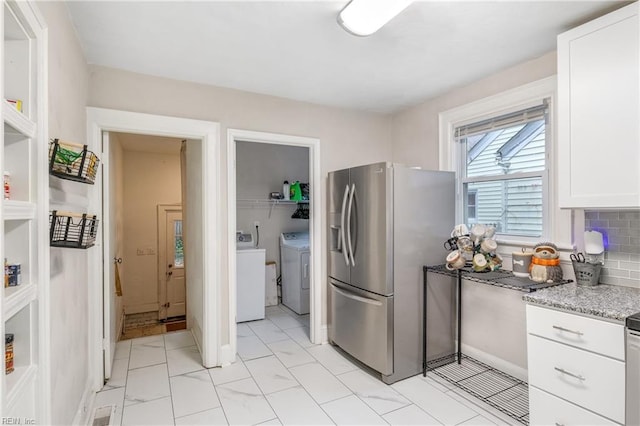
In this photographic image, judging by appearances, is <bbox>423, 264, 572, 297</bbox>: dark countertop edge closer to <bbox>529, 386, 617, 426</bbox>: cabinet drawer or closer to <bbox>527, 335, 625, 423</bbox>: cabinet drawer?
<bbox>527, 335, 625, 423</bbox>: cabinet drawer

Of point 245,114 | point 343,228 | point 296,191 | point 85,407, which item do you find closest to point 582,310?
point 343,228

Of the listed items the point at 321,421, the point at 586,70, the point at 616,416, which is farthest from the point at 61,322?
the point at 586,70

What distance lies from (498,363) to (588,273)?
3.56ft

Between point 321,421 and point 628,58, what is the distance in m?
2.69

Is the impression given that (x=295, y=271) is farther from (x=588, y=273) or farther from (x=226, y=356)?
(x=588, y=273)

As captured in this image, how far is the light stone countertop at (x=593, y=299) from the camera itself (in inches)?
60.5

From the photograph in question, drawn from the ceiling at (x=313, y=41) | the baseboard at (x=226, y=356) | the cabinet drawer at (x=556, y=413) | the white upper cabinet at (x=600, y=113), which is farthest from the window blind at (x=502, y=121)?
the baseboard at (x=226, y=356)

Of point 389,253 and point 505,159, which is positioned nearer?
point 389,253

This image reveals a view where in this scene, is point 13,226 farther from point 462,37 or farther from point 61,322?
point 462,37

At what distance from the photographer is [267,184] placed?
4906mm

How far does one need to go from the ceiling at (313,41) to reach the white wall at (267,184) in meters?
1.93

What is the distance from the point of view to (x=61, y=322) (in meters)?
1.65

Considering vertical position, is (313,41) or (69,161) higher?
(313,41)

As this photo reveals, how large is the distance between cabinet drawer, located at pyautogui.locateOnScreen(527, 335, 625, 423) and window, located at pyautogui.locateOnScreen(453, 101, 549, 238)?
3.46 feet
